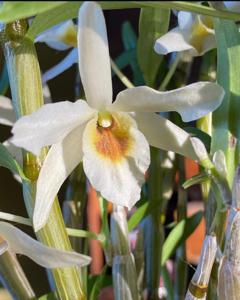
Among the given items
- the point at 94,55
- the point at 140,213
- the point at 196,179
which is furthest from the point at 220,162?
the point at 140,213

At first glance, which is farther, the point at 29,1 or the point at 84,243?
the point at 84,243

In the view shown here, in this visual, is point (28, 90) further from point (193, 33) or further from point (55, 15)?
point (193, 33)

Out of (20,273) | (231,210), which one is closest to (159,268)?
(20,273)

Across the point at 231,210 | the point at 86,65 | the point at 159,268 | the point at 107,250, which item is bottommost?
the point at 159,268

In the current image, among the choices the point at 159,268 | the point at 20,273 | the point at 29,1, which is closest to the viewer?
the point at 29,1

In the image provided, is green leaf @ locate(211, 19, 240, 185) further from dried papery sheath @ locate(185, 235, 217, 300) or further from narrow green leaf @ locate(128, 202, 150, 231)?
narrow green leaf @ locate(128, 202, 150, 231)

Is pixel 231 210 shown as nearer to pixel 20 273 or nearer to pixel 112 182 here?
pixel 112 182

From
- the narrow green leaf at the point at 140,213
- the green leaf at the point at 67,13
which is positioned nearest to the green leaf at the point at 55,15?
the green leaf at the point at 67,13

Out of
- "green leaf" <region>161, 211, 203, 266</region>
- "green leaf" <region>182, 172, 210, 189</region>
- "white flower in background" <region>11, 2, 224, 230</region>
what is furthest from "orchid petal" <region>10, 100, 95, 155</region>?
"green leaf" <region>161, 211, 203, 266</region>
